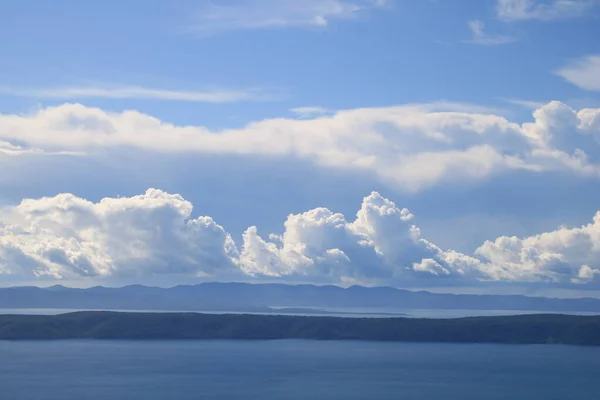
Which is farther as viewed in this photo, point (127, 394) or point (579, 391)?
point (579, 391)

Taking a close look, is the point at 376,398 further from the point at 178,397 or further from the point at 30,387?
the point at 30,387

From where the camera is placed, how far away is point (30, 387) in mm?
191625

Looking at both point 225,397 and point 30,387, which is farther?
point 30,387

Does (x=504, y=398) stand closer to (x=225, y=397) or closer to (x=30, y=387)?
(x=225, y=397)

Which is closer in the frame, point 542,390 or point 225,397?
point 225,397

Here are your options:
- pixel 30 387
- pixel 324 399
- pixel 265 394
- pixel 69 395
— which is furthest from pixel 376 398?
pixel 30 387

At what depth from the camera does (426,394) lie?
608 ft

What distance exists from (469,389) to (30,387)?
100379 mm

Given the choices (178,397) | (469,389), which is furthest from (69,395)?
(469,389)

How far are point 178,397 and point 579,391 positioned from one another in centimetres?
9149

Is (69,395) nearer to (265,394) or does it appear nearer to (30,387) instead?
(30,387)

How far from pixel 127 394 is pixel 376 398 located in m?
52.5

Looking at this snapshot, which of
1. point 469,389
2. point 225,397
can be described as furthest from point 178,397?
point 469,389

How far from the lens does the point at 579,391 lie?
19425 centimetres
